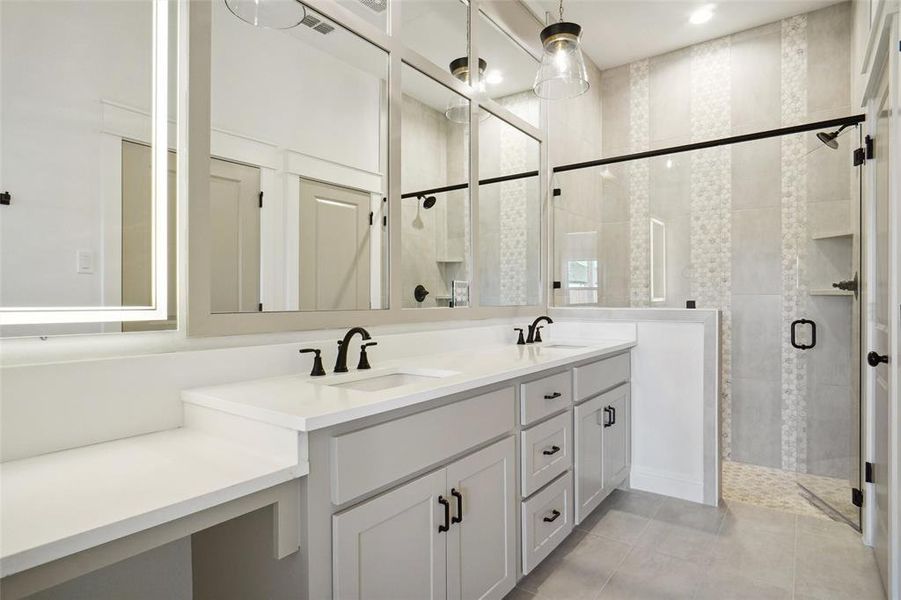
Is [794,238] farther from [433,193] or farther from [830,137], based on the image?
[433,193]

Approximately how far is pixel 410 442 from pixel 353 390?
0.23 metres

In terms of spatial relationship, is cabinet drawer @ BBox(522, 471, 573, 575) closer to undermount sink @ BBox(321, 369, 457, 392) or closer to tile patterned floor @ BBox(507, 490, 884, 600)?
tile patterned floor @ BBox(507, 490, 884, 600)

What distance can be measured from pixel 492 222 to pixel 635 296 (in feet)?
3.54

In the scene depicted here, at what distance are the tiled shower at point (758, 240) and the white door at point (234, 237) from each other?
2192mm

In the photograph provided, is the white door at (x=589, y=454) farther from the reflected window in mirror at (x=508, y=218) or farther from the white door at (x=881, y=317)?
the white door at (x=881, y=317)

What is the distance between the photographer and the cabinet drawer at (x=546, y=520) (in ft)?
6.06

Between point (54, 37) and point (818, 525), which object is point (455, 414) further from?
point (818, 525)

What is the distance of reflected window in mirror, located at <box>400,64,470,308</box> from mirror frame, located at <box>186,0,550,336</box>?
46 mm

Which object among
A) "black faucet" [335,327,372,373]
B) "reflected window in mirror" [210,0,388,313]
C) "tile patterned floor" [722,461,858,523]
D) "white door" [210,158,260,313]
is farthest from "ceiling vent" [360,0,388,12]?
"tile patterned floor" [722,461,858,523]

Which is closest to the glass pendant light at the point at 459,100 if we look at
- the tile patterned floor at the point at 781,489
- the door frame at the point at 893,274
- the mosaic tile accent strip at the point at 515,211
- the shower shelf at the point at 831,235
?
the mosaic tile accent strip at the point at 515,211

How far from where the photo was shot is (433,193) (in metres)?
2.36

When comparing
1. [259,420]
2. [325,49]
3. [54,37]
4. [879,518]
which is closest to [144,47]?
[54,37]

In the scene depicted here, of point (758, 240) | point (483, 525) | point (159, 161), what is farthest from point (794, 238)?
point (159, 161)

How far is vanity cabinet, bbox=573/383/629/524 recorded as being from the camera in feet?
7.39
